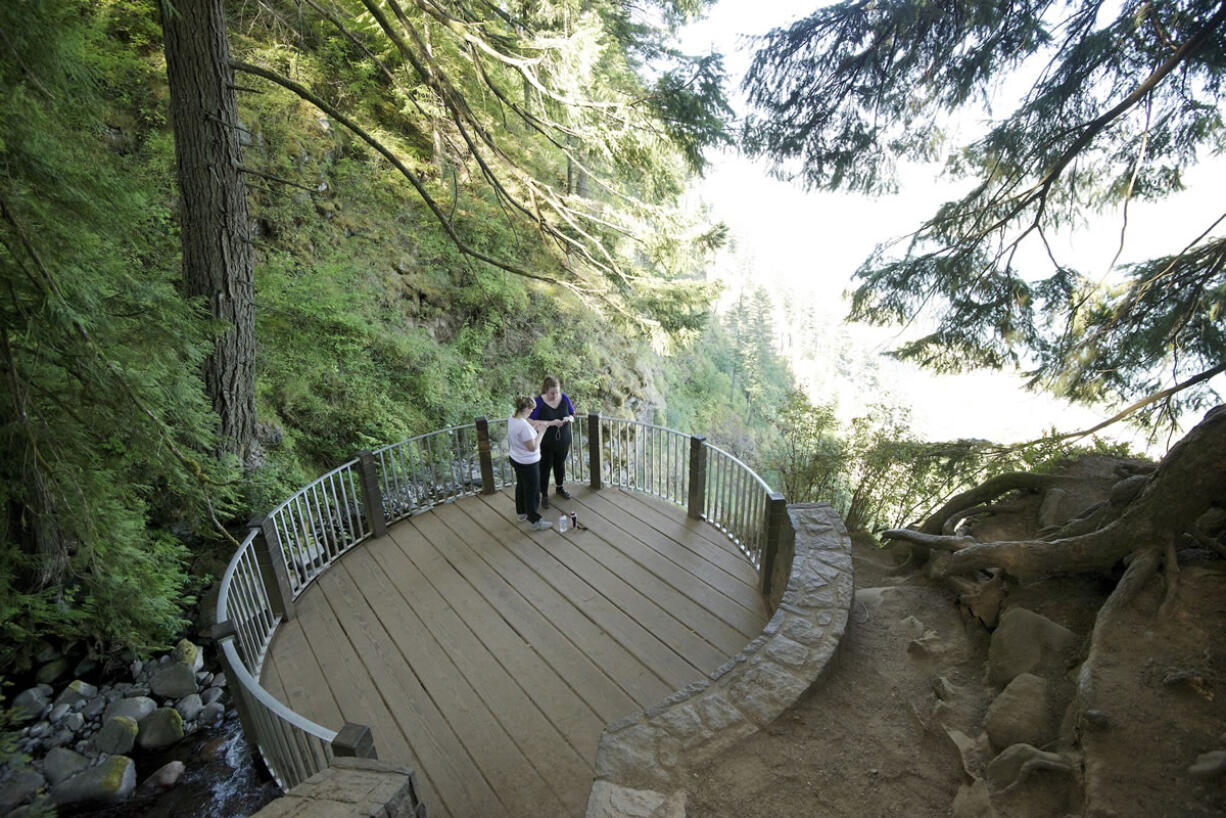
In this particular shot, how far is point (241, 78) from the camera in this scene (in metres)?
8.61

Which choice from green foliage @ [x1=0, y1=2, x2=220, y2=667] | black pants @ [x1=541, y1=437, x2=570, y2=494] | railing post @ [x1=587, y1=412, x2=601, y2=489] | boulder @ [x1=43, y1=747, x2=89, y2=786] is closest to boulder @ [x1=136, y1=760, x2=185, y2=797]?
boulder @ [x1=43, y1=747, x2=89, y2=786]

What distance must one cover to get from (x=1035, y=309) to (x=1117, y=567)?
2963 millimetres

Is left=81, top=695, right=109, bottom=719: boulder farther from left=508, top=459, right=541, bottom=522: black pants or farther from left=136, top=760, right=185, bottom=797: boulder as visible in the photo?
left=508, top=459, right=541, bottom=522: black pants

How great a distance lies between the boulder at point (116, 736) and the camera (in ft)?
12.5

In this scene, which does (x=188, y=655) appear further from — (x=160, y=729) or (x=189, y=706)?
(x=160, y=729)

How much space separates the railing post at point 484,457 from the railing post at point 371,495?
4.10 ft

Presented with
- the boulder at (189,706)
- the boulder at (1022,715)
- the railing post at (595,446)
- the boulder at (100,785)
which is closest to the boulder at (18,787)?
the boulder at (100,785)

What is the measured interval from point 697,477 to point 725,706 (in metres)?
3.09

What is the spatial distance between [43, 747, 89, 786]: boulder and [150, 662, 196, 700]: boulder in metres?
0.60

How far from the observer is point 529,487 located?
220 inches

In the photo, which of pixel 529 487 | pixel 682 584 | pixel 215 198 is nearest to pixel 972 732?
pixel 682 584

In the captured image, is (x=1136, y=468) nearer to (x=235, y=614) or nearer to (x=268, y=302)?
(x=235, y=614)

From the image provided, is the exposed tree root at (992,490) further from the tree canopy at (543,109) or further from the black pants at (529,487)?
the black pants at (529,487)

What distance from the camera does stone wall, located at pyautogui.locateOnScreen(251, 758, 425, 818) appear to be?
205 centimetres
